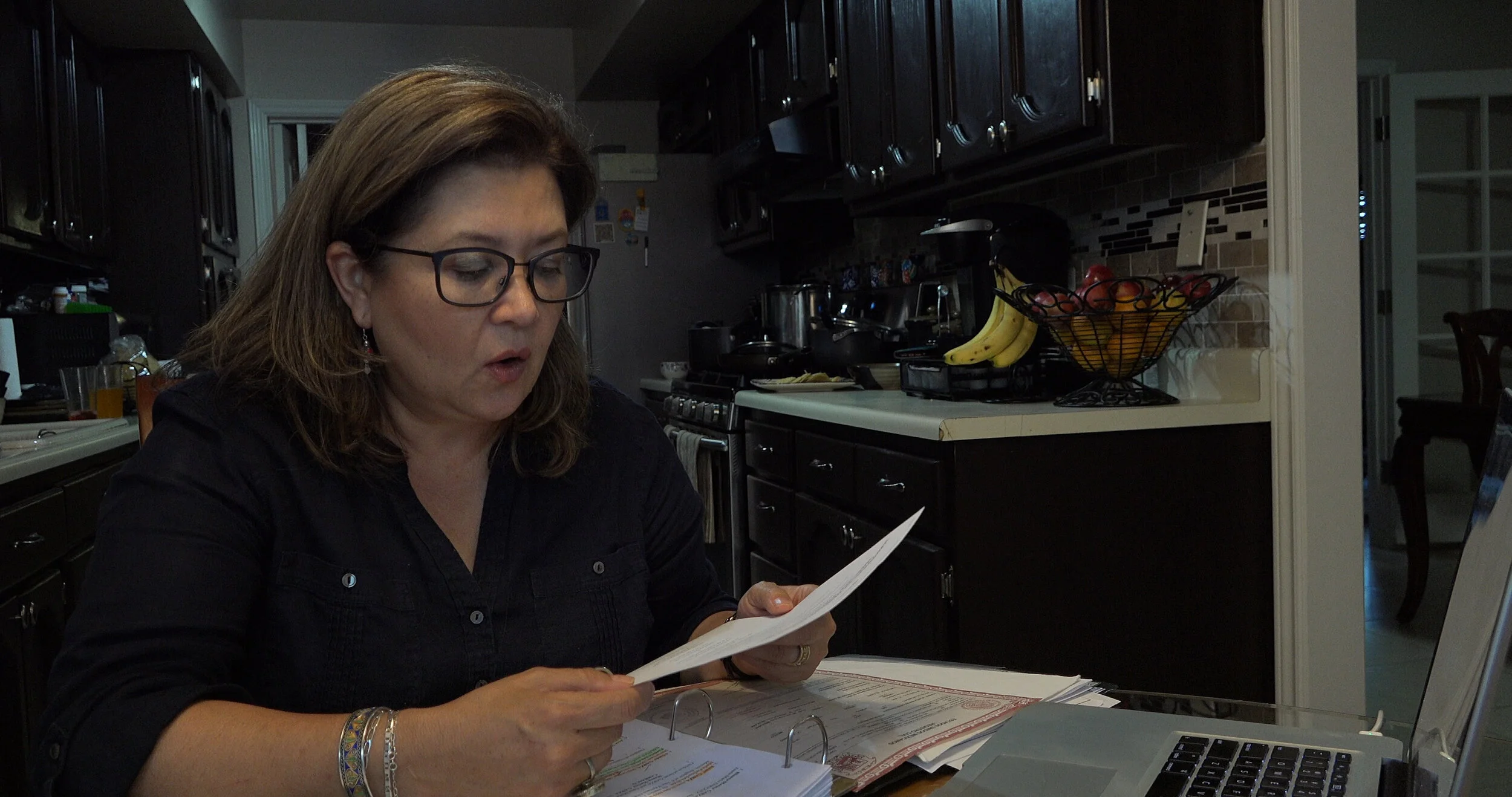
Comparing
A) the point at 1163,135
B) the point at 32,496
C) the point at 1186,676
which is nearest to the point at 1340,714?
the point at 1186,676

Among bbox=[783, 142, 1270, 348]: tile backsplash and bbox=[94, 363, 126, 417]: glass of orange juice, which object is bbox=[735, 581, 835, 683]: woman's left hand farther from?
bbox=[94, 363, 126, 417]: glass of orange juice

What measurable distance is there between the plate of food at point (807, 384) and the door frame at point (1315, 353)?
135 centimetres

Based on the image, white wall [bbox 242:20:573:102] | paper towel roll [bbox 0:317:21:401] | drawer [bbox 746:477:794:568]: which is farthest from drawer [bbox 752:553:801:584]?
white wall [bbox 242:20:573:102]

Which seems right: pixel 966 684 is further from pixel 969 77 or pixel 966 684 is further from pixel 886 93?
pixel 886 93

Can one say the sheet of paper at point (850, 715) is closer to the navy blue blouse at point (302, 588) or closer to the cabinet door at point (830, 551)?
the navy blue blouse at point (302, 588)

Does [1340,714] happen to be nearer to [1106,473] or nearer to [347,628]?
[347,628]

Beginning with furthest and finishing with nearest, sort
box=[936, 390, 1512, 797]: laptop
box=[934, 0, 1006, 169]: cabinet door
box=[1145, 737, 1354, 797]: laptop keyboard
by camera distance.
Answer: box=[934, 0, 1006, 169]: cabinet door
box=[1145, 737, 1354, 797]: laptop keyboard
box=[936, 390, 1512, 797]: laptop

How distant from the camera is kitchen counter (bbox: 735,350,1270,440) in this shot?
2.02 meters

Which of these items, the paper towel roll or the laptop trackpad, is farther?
the paper towel roll

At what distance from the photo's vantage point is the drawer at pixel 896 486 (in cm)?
210

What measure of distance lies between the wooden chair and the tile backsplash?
1646mm

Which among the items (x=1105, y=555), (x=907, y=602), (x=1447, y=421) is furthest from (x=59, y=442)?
(x=1447, y=421)

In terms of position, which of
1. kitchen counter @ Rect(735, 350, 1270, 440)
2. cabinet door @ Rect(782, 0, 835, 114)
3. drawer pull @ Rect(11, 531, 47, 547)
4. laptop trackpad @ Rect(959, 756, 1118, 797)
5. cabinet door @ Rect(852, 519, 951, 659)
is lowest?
cabinet door @ Rect(852, 519, 951, 659)

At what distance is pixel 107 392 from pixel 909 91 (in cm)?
235
